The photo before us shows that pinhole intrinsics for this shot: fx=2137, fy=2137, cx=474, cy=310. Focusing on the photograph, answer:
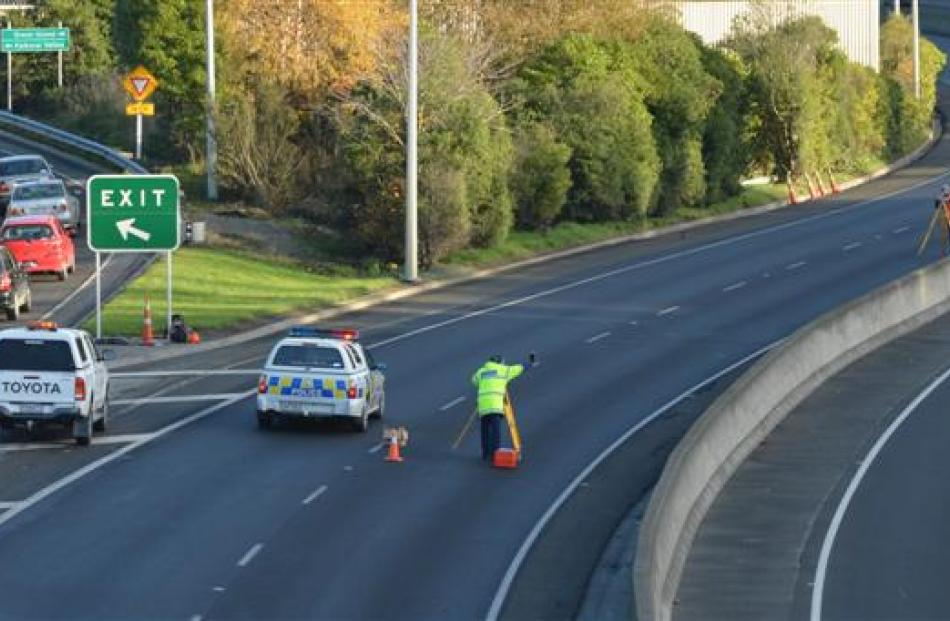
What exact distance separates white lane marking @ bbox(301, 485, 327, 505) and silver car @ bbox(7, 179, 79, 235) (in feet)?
102

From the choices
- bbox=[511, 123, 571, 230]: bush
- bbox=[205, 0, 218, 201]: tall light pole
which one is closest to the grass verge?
bbox=[205, 0, 218, 201]: tall light pole

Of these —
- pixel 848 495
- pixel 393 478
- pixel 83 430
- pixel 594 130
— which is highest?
pixel 594 130

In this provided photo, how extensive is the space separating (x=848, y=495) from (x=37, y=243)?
84.3ft

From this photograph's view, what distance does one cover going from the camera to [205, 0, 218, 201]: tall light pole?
206ft

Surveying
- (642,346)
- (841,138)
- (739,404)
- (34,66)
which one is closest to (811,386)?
(642,346)

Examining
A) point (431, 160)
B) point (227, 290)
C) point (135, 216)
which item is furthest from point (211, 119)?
point (135, 216)

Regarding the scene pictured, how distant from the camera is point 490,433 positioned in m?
32.1

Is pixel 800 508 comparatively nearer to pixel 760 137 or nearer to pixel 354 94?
pixel 354 94

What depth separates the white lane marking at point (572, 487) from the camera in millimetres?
24219

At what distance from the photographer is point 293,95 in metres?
70.6

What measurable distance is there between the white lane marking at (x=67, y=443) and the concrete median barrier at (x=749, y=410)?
8.94 metres

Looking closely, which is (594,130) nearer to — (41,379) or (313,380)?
(313,380)

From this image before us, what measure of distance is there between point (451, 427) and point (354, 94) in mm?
29626

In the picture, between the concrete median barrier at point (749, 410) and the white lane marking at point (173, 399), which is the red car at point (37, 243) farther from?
the concrete median barrier at point (749, 410)
